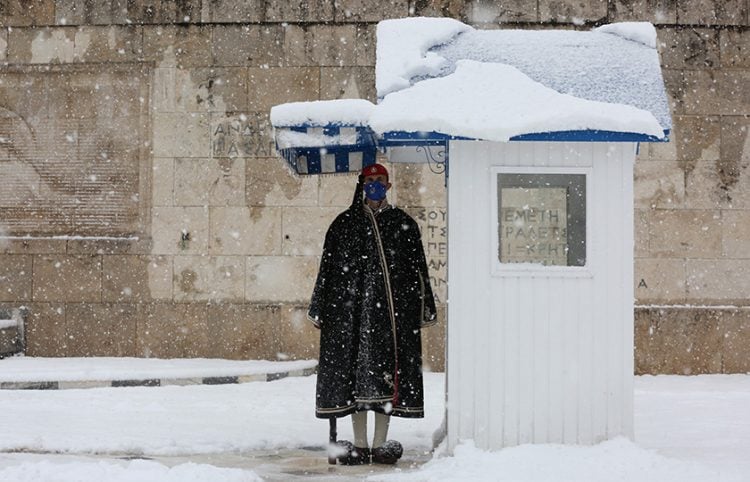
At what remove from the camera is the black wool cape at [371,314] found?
653 cm

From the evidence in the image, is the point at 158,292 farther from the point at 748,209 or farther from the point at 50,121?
the point at 748,209

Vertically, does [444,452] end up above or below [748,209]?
below

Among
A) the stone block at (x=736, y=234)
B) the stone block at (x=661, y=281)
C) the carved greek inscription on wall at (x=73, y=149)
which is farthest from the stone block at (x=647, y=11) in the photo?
the carved greek inscription on wall at (x=73, y=149)

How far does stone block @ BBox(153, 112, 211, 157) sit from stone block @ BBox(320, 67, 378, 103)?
1585mm

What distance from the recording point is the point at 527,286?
6375 mm

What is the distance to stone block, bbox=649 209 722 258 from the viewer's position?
1183cm

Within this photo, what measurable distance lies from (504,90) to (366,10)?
6202 mm

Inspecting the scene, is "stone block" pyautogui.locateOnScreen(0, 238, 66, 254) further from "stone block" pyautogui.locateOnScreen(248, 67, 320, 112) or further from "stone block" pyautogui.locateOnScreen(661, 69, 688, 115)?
"stone block" pyautogui.locateOnScreen(661, 69, 688, 115)

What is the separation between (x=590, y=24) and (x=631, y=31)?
5.37 meters

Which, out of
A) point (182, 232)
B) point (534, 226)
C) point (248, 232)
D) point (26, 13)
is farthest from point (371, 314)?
point (26, 13)

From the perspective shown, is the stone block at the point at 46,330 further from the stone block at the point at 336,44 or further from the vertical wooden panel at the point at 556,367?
the vertical wooden panel at the point at 556,367

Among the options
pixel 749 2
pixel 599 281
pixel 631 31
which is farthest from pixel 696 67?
pixel 599 281

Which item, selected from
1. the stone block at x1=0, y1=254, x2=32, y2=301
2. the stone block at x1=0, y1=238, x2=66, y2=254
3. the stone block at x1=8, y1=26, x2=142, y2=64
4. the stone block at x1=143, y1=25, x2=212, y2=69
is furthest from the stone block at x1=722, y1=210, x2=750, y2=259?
the stone block at x1=0, y1=254, x2=32, y2=301

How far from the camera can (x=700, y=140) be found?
11.9 meters
